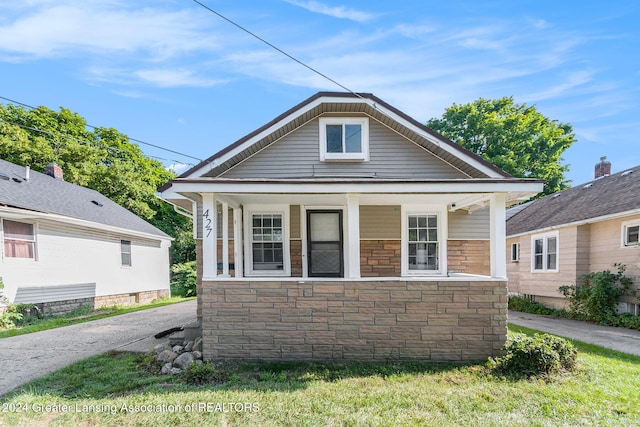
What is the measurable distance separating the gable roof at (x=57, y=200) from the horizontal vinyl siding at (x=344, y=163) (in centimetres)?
813

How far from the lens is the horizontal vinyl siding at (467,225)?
7574mm

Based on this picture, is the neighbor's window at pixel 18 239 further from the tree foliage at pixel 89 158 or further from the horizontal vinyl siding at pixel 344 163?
the tree foliage at pixel 89 158

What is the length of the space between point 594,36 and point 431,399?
10.00 metres

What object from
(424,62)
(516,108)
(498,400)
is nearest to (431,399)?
(498,400)

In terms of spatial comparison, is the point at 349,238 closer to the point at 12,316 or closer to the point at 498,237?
the point at 498,237

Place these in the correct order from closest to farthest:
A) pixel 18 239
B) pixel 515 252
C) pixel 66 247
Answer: pixel 18 239 < pixel 66 247 < pixel 515 252

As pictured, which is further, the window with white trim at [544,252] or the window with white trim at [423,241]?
the window with white trim at [544,252]

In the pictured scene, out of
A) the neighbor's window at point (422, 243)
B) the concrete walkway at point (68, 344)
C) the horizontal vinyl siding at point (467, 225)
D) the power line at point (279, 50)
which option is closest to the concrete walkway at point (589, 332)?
the horizontal vinyl siding at point (467, 225)

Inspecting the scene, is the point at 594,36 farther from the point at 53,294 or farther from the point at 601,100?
the point at 53,294

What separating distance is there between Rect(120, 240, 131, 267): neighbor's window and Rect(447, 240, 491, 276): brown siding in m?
13.8

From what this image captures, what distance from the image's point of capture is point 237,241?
22.8ft

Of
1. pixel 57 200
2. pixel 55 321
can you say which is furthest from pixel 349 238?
pixel 57 200

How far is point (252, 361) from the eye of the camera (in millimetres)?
5297

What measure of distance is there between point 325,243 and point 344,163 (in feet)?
6.25
